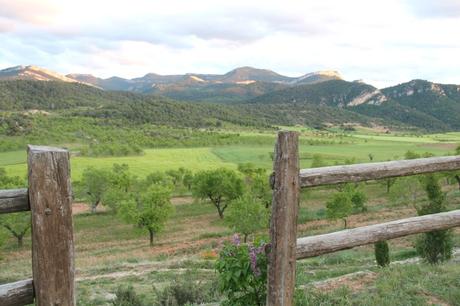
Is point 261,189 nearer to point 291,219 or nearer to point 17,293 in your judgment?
point 291,219

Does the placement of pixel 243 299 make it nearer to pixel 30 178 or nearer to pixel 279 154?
pixel 279 154

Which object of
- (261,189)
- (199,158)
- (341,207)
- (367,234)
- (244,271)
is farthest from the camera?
(199,158)

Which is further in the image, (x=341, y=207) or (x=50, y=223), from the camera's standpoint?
(x=341, y=207)

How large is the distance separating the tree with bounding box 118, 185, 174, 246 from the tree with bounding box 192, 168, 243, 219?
8.59 m

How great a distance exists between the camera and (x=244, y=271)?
4066mm

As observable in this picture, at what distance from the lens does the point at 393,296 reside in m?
5.22

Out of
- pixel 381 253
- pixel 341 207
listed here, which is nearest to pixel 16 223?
pixel 341 207

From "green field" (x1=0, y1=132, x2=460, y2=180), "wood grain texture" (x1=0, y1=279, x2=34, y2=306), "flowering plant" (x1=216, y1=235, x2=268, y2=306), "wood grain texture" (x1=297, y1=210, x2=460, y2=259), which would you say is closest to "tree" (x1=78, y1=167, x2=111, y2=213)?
"green field" (x1=0, y1=132, x2=460, y2=180)

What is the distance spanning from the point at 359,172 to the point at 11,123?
12979cm

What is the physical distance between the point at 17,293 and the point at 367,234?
11.3ft

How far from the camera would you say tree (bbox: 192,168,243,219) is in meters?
44.5

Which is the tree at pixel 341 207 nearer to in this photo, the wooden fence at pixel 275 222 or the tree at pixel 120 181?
the wooden fence at pixel 275 222

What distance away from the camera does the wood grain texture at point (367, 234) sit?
4184 millimetres

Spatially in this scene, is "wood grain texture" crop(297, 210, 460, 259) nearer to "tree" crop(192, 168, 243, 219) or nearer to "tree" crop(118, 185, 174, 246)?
"tree" crop(118, 185, 174, 246)
